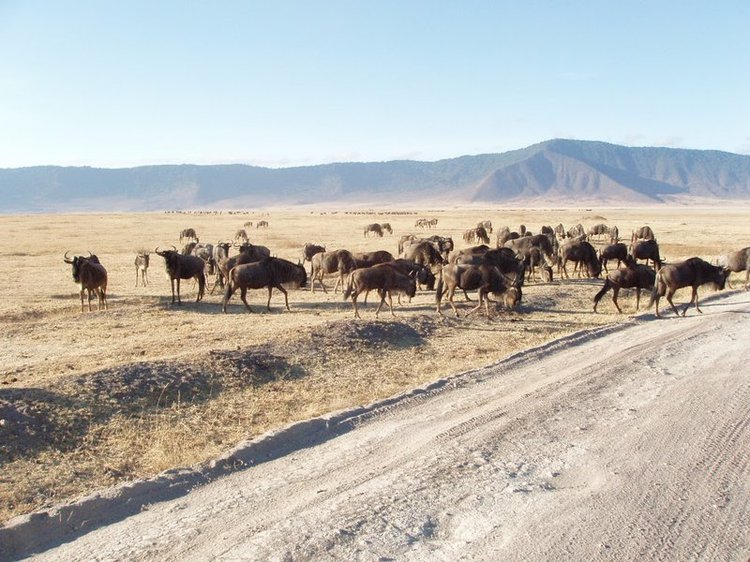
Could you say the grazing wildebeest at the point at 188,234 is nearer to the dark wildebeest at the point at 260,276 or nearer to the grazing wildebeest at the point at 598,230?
the grazing wildebeest at the point at 598,230

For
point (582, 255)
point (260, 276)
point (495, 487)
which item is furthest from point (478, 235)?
point (495, 487)

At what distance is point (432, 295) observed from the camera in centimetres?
2128

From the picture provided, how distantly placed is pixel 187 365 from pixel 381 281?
22.5 ft

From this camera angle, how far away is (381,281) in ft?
56.5

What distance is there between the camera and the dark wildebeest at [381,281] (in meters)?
17.1

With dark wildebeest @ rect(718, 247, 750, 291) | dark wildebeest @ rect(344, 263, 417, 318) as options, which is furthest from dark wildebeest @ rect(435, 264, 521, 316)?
dark wildebeest @ rect(718, 247, 750, 291)

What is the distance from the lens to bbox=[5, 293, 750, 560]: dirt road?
20.0 feet

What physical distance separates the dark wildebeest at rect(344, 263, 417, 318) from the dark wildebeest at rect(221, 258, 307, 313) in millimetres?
2483

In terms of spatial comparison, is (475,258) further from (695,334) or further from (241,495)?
(241,495)

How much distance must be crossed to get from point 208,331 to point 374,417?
6.88 meters

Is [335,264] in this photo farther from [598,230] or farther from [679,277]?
[598,230]

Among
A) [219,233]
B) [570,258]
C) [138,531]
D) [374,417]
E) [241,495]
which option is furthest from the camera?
[219,233]

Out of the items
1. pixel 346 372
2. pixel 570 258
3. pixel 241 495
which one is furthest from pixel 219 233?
pixel 241 495

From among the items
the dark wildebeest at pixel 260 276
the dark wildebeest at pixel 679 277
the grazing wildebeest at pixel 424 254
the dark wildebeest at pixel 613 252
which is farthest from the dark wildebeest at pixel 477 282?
the dark wildebeest at pixel 613 252
